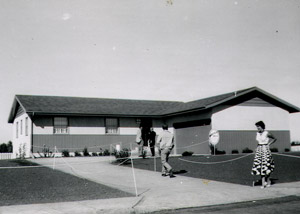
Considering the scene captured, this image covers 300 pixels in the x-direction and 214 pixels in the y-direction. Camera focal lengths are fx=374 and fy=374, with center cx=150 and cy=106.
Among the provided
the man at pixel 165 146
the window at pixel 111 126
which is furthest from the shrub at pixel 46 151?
the man at pixel 165 146

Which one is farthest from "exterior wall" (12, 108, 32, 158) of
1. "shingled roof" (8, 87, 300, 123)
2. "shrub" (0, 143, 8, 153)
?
"shrub" (0, 143, 8, 153)

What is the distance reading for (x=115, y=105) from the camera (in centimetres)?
3094

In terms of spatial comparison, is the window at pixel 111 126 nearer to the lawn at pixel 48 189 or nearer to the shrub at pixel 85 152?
the shrub at pixel 85 152

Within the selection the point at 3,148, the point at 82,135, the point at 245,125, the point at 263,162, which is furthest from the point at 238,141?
the point at 3,148

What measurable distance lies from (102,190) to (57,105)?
1835 cm

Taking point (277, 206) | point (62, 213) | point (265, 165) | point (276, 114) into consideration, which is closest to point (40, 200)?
point (62, 213)

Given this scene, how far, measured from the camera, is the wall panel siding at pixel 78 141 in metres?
25.7

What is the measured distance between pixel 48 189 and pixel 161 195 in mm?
3362

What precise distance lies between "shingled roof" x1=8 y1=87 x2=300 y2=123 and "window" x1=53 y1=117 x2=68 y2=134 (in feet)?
2.49

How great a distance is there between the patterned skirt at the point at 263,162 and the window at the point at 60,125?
60.7ft

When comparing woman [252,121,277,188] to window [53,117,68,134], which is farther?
window [53,117,68,134]

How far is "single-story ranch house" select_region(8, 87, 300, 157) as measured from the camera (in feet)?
83.1

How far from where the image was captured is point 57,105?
27609 millimetres

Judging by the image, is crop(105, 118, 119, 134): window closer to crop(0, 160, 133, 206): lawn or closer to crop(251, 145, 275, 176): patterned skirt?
crop(0, 160, 133, 206): lawn
